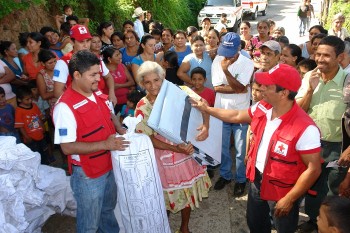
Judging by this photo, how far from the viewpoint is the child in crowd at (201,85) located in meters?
4.67

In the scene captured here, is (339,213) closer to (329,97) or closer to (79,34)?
(329,97)

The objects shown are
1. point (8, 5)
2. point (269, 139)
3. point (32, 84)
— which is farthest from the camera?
point (8, 5)

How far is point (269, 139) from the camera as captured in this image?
2.76 metres

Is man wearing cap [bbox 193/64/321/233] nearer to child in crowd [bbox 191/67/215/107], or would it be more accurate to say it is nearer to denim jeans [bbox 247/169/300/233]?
denim jeans [bbox 247/169/300/233]

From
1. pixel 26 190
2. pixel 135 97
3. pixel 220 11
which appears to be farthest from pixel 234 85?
pixel 220 11

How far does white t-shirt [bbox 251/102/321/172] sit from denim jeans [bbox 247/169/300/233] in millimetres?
183

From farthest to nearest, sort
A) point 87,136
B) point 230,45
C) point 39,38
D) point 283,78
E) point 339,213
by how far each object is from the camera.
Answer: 1. point 39,38
2. point 230,45
3. point 87,136
4. point 283,78
5. point 339,213

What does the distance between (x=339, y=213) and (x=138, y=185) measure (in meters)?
1.79

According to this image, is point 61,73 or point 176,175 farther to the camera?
point 61,73

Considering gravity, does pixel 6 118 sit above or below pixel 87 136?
below

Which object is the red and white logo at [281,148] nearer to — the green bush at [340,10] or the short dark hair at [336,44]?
the short dark hair at [336,44]

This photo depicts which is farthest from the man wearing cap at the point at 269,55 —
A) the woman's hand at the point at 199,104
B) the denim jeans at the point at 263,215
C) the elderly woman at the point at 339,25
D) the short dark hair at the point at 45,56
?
the elderly woman at the point at 339,25

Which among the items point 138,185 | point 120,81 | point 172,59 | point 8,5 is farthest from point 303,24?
point 138,185

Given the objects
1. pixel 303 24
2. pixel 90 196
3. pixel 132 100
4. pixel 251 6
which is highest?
pixel 132 100
